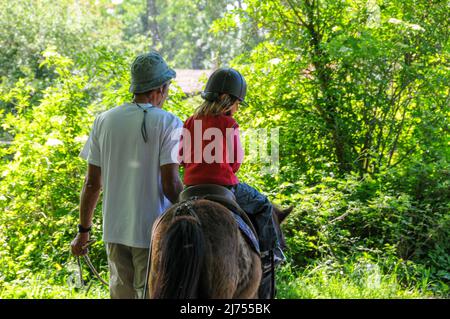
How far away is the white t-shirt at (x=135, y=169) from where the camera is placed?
10.6 ft

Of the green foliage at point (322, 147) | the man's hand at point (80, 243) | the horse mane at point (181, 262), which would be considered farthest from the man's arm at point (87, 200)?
the green foliage at point (322, 147)

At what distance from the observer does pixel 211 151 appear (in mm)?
3328

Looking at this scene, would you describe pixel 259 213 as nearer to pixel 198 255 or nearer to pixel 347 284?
pixel 198 255

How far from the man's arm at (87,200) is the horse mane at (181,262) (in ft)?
3.15

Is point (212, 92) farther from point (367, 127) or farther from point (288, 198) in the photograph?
point (367, 127)

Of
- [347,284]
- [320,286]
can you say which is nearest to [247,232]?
[320,286]

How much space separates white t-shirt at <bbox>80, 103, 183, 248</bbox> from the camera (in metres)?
3.24

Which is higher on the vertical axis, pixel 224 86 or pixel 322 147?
pixel 224 86

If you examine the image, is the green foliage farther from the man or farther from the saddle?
the saddle

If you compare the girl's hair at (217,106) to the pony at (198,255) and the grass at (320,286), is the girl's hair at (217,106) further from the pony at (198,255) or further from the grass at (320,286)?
the grass at (320,286)

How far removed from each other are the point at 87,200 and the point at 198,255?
1187mm

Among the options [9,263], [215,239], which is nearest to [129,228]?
[215,239]

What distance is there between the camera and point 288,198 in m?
6.55

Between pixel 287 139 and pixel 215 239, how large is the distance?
507 centimetres
